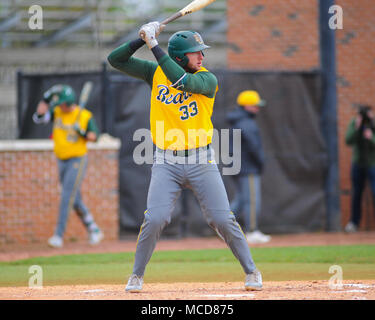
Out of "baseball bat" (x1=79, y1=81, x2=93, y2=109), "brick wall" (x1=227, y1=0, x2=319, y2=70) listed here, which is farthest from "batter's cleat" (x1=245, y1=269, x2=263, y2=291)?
"brick wall" (x1=227, y1=0, x2=319, y2=70)

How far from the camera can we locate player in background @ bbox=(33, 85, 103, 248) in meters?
11.2

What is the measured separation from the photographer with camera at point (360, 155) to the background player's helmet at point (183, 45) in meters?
7.09

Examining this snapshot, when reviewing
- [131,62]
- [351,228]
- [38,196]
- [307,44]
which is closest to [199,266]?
[131,62]

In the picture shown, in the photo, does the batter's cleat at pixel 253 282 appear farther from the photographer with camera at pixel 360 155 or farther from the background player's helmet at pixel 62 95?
the photographer with camera at pixel 360 155

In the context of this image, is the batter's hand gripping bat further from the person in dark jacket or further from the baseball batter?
the baseball batter

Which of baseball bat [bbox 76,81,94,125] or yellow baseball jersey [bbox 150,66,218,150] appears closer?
yellow baseball jersey [bbox 150,66,218,150]

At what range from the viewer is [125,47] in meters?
6.31

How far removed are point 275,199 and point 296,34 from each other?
335cm

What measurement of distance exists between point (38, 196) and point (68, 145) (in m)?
1.26

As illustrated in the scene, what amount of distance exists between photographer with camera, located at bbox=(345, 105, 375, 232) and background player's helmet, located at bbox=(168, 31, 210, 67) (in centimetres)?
709

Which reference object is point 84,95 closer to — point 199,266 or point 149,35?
point 199,266

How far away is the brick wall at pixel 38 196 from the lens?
39.1ft
